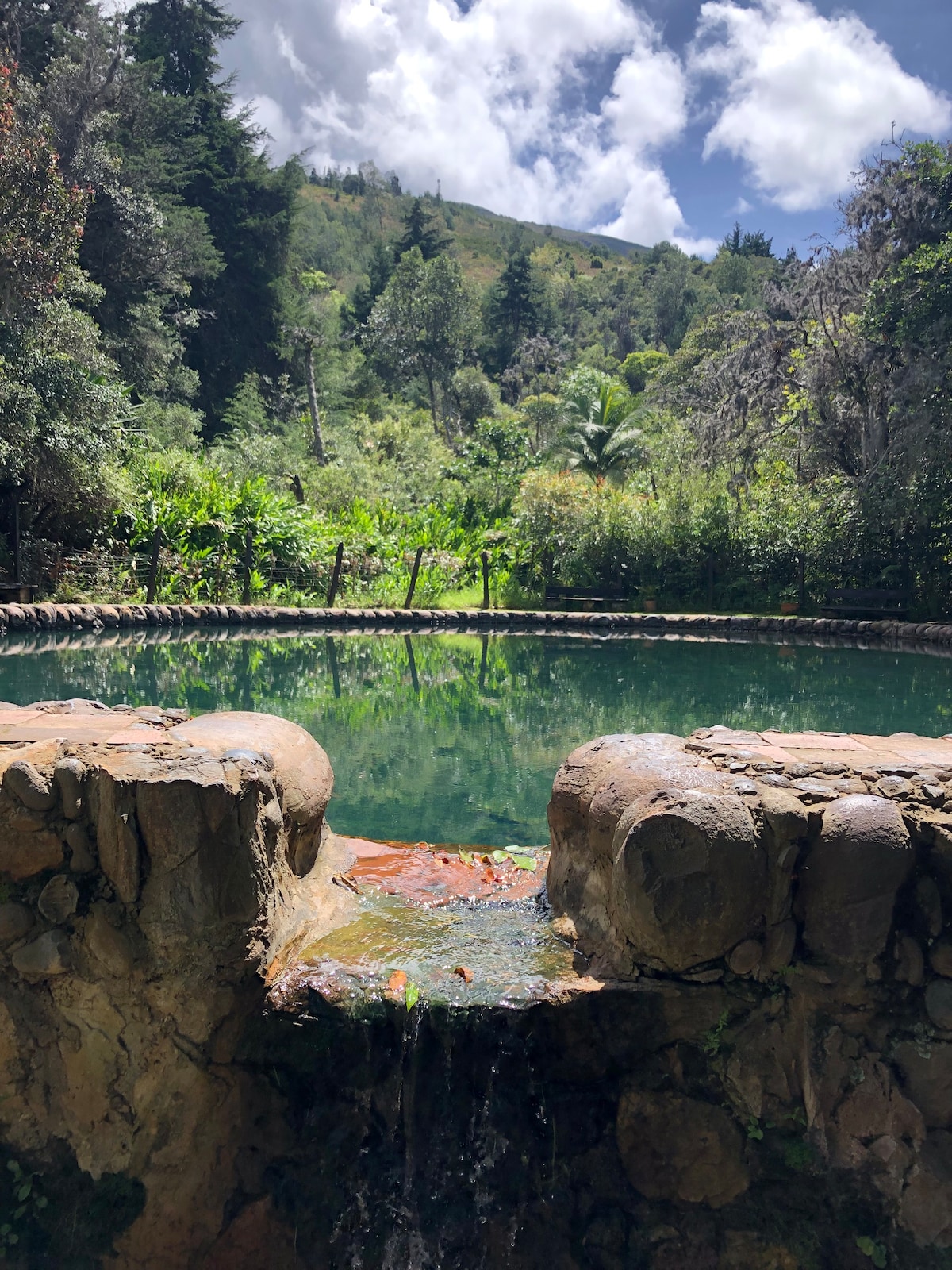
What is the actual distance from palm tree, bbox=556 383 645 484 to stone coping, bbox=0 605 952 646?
8.32 metres

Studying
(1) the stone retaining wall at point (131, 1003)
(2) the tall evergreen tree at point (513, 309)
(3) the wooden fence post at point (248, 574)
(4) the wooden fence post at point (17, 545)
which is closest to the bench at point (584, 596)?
(3) the wooden fence post at point (248, 574)

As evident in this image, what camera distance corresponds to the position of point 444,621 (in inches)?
640

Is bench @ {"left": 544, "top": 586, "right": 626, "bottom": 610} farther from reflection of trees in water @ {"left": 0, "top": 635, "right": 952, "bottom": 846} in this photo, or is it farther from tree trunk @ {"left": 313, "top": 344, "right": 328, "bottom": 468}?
tree trunk @ {"left": 313, "top": 344, "right": 328, "bottom": 468}

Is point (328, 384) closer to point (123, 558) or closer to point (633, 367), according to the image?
point (123, 558)

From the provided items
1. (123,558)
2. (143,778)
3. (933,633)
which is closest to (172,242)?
(123,558)

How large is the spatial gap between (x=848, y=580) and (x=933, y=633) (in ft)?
11.0

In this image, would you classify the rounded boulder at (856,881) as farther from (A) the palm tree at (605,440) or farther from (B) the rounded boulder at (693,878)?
(A) the palm tree at (605,440)

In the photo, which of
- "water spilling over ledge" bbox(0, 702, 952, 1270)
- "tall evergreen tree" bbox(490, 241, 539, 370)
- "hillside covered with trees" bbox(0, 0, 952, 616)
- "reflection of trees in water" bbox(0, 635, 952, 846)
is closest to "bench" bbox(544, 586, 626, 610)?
"hillside covered with trees" bbox(0, 0, 952, 616)

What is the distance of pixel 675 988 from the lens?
2.87 m

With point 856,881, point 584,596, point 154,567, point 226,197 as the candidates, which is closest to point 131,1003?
point 856,881

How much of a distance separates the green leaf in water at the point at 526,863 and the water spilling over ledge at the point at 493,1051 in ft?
4.47

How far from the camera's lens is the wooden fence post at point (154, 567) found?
1482 cm

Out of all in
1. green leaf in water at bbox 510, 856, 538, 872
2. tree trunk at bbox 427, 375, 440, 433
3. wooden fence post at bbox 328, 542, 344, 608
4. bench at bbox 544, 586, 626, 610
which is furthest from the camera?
tree trunk at bbox 427, 375, 440, 433

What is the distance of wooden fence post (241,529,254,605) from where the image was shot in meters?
16.2
